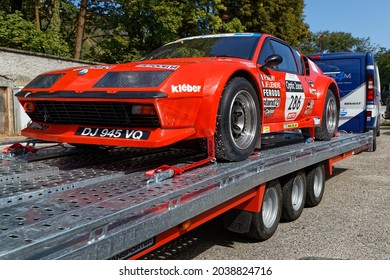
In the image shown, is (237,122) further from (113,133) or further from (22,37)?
(22,37)

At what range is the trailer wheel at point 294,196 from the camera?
4344 mm

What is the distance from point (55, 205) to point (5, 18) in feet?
52.2

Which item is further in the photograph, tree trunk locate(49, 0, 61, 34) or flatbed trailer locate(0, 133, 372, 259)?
tree trunk locate(49, 0, 61, 34)

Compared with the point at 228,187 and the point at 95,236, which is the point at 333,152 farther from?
the point at 95,236

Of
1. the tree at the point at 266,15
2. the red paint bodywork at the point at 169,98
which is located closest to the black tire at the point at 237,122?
the red paint bodywork at the point at 169,98

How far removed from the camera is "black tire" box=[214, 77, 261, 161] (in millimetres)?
3455

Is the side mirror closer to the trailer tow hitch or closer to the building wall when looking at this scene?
the trailer tow hitch

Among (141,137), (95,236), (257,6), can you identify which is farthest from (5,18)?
(95,236)

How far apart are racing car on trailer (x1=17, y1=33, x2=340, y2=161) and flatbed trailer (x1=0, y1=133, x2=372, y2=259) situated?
0.98 feet

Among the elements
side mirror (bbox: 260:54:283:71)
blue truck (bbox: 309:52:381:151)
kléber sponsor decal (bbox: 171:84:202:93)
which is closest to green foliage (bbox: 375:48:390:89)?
blue truck (bbox: 309:52:381:151)

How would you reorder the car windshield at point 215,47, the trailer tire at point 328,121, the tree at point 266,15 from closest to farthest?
the car windshield at point 215,47 < the trailer tire at point 328,121 < the tree at point 266,15

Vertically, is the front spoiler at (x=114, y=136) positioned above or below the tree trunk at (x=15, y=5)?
below

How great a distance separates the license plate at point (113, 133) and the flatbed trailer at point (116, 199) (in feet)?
1.01

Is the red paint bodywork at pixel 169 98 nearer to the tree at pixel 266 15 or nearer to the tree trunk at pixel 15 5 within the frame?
the tree trunk at pixel 15 5
